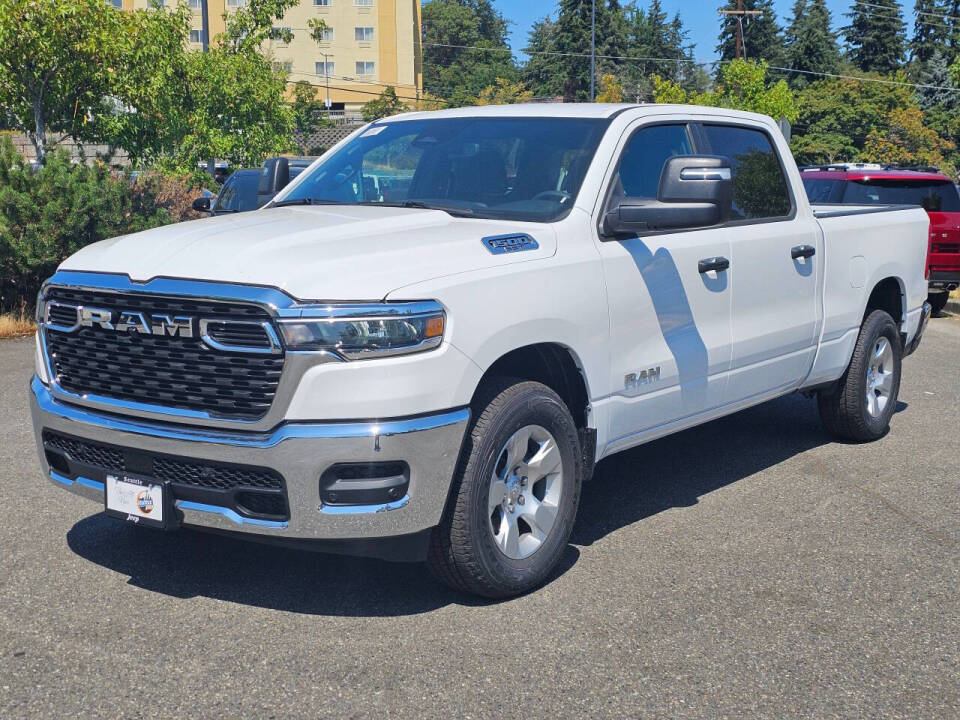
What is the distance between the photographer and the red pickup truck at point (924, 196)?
14.3 meters

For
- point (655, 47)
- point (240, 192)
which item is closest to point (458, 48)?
point (655, 47)

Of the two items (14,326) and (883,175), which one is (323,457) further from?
(883,175)

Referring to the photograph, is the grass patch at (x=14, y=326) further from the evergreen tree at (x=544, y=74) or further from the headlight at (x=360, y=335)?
the evergreen tree at (x=544, y=74)

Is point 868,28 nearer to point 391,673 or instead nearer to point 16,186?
point 16,186

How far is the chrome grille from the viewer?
13.5ft

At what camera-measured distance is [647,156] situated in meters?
5.71

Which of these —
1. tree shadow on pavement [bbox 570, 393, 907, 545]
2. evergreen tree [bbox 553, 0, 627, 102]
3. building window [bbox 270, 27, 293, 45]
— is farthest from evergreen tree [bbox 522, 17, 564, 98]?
tree shadow on pavement [bbox 570, 393, 907, 545]

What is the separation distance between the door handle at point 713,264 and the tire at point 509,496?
1.22 m

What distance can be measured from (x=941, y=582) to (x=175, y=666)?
3116 mm

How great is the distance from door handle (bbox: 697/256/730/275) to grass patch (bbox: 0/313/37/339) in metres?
8.37

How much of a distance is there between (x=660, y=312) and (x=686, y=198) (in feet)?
1.89

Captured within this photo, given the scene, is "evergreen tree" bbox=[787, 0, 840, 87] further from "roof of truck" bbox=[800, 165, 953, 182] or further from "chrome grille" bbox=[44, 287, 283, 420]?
"chrome grille" bbox=[44, 287, 283, 420]

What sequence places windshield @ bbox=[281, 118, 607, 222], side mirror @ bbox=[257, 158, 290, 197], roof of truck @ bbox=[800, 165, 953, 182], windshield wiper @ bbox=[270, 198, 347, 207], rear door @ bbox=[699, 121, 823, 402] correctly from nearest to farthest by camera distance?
windshield @ bbox=[281, 118, 607, 222] → windshield wiper @ bbox=[270, 198, 347, 207] → rear door @ bbox=[699, 121, 823, 402] → side mirror @ bbox=[257, 158, 290, 197] → roof of truck @ bbox=[800, 165, 953, 182]

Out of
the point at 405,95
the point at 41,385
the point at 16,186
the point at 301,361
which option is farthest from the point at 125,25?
the point at 405,95
